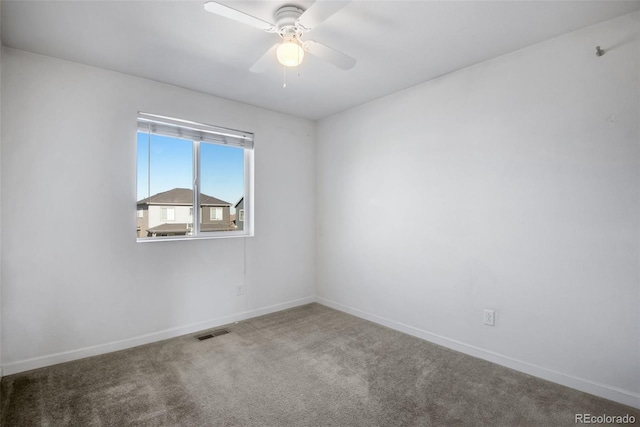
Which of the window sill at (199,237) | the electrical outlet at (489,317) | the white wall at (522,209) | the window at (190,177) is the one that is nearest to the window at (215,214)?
the window at (190,177)

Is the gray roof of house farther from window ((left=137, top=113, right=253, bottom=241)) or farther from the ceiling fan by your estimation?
the ceiling fan

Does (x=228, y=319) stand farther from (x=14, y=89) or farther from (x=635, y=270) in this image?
(x=635, y=270)

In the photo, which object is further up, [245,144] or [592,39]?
[592,39]

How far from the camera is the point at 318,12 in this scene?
1609mm

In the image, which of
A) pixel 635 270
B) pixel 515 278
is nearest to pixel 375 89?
pixel 515 278

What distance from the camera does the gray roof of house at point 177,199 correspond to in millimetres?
2918

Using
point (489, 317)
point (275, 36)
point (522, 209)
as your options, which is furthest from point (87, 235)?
point (522, 209)

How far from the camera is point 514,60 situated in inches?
92.3

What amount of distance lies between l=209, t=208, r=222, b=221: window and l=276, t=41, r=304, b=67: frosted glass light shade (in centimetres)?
199

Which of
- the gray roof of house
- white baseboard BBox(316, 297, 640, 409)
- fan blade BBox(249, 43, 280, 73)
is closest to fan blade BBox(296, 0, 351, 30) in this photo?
fan blade BBox(249, 43, 280, 73)

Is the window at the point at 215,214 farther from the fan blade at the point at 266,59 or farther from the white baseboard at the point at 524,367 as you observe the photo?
the white baseboard at the point at 524,367

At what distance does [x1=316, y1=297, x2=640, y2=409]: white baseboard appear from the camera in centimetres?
191

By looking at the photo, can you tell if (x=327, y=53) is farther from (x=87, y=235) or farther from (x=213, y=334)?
(x=213, y=334)

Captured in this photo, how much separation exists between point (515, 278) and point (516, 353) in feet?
1.86
